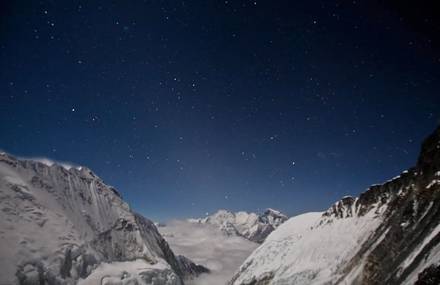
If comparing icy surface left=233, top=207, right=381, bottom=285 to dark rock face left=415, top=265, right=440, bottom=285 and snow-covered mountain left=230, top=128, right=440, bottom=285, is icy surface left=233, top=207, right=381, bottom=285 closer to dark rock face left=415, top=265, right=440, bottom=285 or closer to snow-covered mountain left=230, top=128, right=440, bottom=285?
snow-covered mountain left=230, top=128, right=440, bottom=285

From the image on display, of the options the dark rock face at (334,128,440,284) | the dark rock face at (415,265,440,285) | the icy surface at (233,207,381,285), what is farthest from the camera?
the icy surface at (233,207,381,285)

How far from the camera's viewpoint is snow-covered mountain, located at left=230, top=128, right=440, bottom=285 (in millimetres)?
66644

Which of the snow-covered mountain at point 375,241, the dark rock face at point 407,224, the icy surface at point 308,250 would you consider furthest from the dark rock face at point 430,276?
the icy surface at point 308,250

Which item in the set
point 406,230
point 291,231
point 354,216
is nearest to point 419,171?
point 406,230

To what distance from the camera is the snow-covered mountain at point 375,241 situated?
66.6 meters

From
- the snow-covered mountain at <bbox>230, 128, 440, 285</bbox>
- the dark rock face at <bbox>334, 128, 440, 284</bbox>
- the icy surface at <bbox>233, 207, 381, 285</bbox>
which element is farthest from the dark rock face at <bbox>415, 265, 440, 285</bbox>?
the icy surface at <bbox>233, 207, 381, 285</bbox>

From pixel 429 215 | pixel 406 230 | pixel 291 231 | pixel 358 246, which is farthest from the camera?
pixel 291 231

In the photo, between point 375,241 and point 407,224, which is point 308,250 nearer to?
point 375,241

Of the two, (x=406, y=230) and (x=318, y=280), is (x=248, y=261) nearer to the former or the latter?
(x=318, y=280)

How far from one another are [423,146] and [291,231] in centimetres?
8294

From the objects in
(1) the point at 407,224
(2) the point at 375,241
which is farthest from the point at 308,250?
(1) the point at 407,224

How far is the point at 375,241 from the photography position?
300 ft

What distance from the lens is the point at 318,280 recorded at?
103 meters

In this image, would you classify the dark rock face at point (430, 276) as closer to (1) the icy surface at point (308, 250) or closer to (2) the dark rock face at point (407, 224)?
(2) the dark rock face at point (407, 224)
